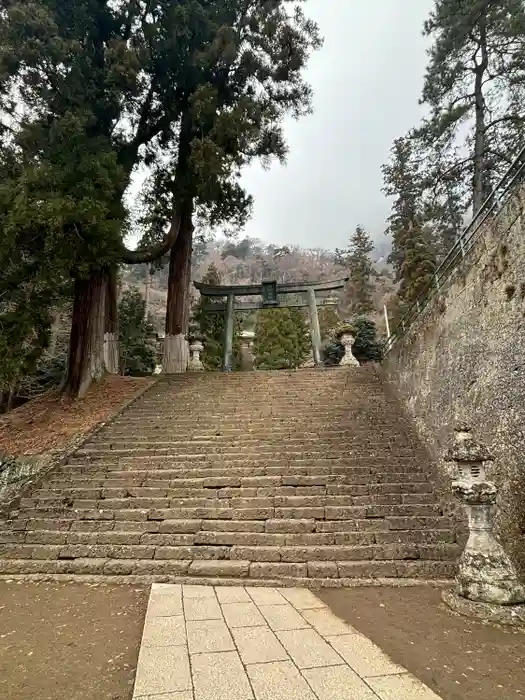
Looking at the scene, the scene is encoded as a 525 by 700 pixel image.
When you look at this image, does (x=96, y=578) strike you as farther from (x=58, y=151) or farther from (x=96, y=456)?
(x=58, y=151)

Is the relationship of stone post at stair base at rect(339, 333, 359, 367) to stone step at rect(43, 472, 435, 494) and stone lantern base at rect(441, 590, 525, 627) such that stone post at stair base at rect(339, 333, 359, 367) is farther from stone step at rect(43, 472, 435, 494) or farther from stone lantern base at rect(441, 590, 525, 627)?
stone lantern base at rect(441, 590, 525, 627)

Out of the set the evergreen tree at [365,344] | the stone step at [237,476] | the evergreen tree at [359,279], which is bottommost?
the stone step at [237,476]

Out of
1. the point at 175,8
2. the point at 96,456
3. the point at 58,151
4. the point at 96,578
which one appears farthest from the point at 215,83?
the point at 96,578

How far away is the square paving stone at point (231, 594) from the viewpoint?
3.88 metres

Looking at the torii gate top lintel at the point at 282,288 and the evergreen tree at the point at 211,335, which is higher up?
the torii gate top lintel at the point at 282,288

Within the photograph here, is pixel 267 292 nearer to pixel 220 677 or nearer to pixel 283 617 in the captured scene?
pixel 283 617

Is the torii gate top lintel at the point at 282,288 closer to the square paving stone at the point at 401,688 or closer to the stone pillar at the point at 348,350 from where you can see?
the stone pillar at the point at 348,350

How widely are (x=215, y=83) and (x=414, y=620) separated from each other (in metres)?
12.9

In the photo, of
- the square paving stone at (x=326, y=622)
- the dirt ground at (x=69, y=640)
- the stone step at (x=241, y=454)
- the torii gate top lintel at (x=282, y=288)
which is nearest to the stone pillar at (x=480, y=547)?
the square paving stone at (x=326, y=622)

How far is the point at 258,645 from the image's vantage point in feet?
9.55

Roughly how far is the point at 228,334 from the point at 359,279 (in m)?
19.2

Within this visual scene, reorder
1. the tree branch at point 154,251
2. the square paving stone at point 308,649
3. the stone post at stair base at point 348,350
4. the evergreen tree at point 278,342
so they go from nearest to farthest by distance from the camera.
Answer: the square paving stone at point 308,649
the tree branch at point 154,251
the stone post at stair base at point 348,350
the evergreen tree at point 278,342

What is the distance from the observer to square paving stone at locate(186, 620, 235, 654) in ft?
9.36

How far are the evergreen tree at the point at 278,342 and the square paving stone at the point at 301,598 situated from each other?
20001 millimetres
